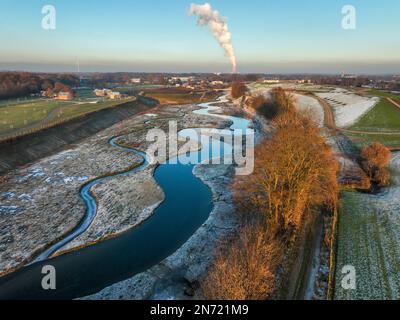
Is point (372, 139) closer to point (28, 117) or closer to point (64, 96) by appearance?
point (28, 117)

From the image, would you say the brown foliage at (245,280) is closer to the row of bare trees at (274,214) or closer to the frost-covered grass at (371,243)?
the row of bare trees at (274,214)

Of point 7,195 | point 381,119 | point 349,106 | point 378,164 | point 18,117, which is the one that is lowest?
point 7,195

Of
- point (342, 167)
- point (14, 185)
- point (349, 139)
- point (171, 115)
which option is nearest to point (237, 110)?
point (171, 115)

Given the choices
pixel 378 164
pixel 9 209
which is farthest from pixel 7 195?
pixel 378 164

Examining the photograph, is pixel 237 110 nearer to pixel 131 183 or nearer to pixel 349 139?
pixel 349 139

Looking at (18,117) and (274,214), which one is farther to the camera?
(18,117)
